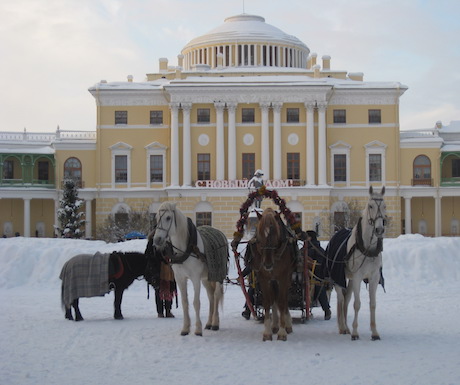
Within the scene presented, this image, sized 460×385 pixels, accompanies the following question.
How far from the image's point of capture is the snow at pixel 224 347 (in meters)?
9.73

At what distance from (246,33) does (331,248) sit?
52.0 m

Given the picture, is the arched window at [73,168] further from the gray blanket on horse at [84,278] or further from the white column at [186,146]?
the gray blanket on horse at [84,278]

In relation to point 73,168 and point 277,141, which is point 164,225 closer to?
point 277,141

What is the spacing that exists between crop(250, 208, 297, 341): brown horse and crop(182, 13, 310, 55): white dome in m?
52.0

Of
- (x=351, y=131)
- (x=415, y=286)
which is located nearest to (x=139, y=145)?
(x=351, y=131)

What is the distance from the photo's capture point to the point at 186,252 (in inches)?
507

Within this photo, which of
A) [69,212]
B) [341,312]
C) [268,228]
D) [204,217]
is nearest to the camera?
[268,228]

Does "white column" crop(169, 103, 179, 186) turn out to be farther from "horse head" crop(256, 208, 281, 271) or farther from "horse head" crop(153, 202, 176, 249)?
"horse head" crop(256, 208, 281, 271)

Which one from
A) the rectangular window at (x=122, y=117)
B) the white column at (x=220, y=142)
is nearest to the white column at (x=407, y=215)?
the white column at (x=220, y=142)

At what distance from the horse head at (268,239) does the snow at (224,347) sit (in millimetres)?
1284

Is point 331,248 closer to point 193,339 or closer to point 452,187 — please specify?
point 193,339

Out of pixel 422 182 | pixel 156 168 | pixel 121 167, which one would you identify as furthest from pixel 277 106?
pixel 121 167

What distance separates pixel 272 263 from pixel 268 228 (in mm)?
560

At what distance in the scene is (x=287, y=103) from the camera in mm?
53219
